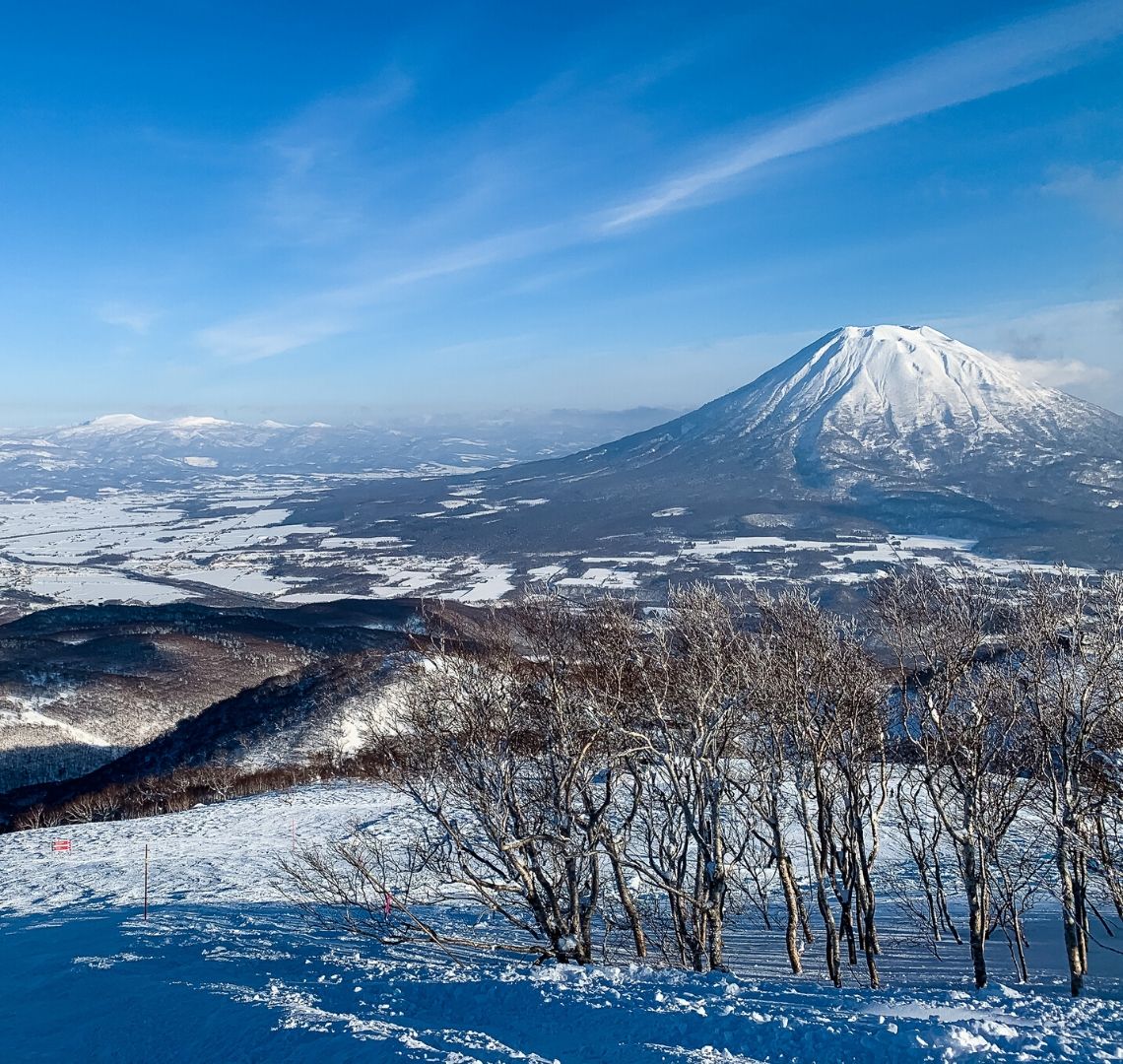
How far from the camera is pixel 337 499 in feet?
623

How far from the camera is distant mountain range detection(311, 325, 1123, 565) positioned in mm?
113875

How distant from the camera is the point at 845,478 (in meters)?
144

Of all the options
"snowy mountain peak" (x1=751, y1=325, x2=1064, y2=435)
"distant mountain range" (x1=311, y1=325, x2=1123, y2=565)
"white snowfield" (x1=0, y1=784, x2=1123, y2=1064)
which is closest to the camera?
"white snowfield" (x1=0, y1=784, x2=1123, y2=1064)

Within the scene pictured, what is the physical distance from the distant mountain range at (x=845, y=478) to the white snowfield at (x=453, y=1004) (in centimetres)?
9171

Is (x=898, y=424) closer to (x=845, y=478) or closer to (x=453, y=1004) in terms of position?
(x=845, y=478)

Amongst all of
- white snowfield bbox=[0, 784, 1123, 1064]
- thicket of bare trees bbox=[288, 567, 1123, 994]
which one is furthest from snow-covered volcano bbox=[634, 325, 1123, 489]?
white snowfield bbox=[0, 784, 1123, 1064]

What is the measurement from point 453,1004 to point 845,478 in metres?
147

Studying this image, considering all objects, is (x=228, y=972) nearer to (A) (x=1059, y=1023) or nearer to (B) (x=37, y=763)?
(A) (x=1059, y=1023)

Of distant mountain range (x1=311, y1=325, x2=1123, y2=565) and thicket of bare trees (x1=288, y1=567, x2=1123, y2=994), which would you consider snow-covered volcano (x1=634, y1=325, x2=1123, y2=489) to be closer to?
distant mountain range (x1=311, y1=325, x2=1123, y2=565)

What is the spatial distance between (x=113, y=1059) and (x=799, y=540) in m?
103

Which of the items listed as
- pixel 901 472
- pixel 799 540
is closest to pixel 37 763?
pixel 799 540

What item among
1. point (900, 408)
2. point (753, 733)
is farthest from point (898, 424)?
point (753, 733)

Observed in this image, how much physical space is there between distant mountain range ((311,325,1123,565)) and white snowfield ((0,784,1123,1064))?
91714 millimetres

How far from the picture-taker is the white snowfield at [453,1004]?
7.23 meters
